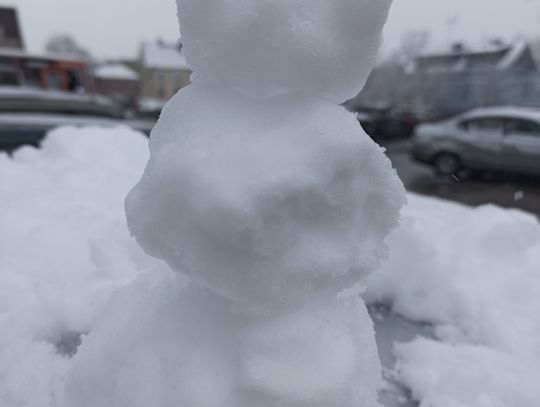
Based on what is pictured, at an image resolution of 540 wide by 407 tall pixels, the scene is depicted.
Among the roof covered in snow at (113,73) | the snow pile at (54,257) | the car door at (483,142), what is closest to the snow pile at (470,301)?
the snow pile at (54,257)

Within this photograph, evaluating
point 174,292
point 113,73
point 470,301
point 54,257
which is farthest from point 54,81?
point 113,73

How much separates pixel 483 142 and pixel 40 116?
7752mm

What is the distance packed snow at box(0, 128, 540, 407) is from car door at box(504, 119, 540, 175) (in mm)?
5569

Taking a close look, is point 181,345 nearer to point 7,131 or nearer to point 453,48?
point 7,131

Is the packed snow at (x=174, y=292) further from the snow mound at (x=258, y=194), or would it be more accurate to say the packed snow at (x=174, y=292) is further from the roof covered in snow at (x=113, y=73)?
the roof covered in snow at (x=113, y=73)

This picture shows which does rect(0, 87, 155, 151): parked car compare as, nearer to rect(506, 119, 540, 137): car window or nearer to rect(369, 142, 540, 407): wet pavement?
rect(369, 142, 540, 407): wet pavement

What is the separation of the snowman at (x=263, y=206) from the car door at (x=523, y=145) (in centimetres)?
→ 851

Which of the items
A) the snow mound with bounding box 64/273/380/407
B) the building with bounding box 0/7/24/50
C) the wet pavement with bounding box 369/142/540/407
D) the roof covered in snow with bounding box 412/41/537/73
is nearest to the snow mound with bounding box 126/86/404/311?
the snow mound with bounding box 64/273/380/407

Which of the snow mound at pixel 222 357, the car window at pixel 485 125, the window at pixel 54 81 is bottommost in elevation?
the window at pixel 54 81

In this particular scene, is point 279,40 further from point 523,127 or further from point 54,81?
point 54,81

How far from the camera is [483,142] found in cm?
907

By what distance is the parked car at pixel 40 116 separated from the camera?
5.09 m

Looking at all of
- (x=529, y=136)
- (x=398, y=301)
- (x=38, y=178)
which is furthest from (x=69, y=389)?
(x=529, y=136)

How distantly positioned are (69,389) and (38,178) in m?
3.01
